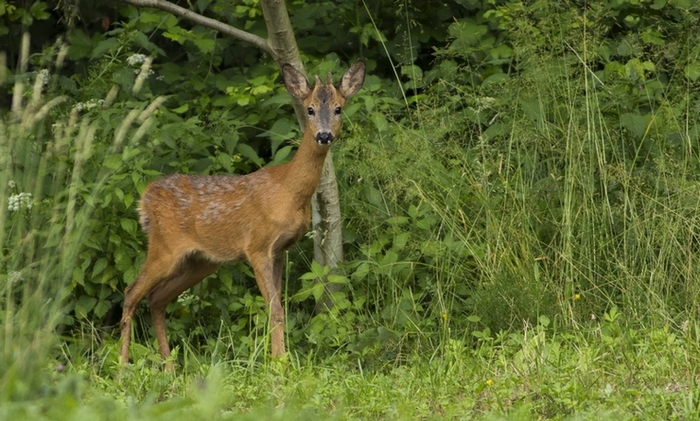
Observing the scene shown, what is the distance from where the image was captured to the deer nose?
6.80m

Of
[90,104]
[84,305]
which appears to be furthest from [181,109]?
[84,305]

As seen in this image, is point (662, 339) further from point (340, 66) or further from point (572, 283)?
A: point (340, 66)

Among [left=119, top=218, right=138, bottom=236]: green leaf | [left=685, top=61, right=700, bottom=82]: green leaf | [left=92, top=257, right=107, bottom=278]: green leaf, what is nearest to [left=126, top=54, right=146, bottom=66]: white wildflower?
[left=119, top=218, right=138, bottom=236]: green leaf

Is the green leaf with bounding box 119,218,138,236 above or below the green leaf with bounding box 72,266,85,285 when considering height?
above

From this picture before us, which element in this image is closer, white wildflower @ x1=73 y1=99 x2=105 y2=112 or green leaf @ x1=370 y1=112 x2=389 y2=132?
white wildflower @ x1=73 y1=99 x2=105 y2=112

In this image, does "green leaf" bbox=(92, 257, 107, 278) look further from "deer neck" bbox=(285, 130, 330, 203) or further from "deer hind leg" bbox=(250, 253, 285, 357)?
"deer neck" bbox=(285, 130, 330, 203)

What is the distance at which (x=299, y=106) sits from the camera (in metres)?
7.39

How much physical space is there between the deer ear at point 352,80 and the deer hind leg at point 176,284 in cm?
129

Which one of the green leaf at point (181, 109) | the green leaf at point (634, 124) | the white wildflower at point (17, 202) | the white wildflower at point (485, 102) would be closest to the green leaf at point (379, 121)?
the white wildflower at point (485, 102)

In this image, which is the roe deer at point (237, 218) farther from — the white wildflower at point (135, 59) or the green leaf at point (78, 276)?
the white wildflower at point (135, 59)

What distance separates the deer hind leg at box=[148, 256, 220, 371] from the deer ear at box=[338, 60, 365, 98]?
129 cm

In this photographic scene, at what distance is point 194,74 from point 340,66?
99 centimetres

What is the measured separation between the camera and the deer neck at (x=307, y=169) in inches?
278

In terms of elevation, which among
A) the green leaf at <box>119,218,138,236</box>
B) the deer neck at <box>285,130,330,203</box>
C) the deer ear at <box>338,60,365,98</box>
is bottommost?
the green leaf at <box>119,218,138,236</box>
